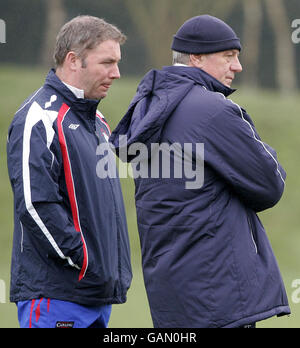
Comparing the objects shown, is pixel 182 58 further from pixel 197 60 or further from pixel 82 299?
pixel 82 299

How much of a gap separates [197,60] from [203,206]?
699 millimetres

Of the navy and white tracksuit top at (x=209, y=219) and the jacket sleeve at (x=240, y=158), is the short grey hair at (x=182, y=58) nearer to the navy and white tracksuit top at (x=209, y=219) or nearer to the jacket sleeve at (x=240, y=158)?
the navy and white tracksuit top at (x=209, y=219)

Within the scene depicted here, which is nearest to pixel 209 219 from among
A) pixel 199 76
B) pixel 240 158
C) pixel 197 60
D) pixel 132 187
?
pixel 240 158

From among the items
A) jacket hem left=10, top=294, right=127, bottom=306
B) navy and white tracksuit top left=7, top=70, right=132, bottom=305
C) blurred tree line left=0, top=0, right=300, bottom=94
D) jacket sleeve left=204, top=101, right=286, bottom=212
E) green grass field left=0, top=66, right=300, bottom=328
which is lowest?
green grass field left=0, top=66, right=300, bottom=328

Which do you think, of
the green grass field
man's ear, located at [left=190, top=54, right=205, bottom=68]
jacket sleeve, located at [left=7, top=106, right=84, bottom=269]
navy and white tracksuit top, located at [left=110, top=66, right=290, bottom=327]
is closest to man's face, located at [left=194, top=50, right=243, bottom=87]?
man's ear, located at [left=190, top=54, right=205, bottom=68]

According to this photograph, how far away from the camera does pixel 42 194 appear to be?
3.57m

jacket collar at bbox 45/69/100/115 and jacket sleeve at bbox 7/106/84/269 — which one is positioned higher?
jacket collar at bbox 45/69/100/115

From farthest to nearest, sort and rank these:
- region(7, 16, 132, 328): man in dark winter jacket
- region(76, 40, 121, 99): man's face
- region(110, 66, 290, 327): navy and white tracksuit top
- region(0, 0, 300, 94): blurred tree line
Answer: region(0, 0, 300, 94): blurred tree line, region(76, 40, 121, 99): man's face, region(7, 16, 132, 328): man in dark winter jacket, region(110, 66, 290, 327): navy and white tracksuit top

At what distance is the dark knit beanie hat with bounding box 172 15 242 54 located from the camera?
3547 millimetres

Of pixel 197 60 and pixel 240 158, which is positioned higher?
pixel 197 60

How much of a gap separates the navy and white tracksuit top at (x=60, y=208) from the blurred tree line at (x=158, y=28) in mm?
13195

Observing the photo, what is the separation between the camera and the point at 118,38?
156 inches

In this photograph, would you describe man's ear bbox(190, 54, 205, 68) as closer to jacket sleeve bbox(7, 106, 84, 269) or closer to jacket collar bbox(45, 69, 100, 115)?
jacket collar bbox(45, 69, 100, 115)
